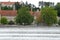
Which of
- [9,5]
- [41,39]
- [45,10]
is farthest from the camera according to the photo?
[9,5]

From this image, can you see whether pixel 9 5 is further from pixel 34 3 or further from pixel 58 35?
pixel 58 35

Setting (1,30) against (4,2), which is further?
(4,2)

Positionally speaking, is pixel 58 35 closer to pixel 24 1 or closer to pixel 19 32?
pixel 19 32

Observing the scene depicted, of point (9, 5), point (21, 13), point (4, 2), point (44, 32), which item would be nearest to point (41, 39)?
point (44, 32)

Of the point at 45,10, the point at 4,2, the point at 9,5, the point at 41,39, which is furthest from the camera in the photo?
the point at 4,2

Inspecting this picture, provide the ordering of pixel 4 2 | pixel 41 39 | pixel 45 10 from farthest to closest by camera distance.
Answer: pixel 4 2, pixel 45 10, pixel 41 39

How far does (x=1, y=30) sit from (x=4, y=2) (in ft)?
31.9

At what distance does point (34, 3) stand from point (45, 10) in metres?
4.84

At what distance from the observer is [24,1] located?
10867 millimetres

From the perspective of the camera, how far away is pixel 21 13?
5980 millimetres

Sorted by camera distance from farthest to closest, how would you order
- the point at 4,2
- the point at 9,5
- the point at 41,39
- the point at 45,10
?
the point at 4,2
the point at 9,5
the point at 45,10
the point at 41,39

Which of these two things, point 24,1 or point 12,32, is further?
point 24,1

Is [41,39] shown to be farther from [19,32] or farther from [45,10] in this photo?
[45,10]

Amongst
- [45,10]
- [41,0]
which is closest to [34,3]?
[41,0]
